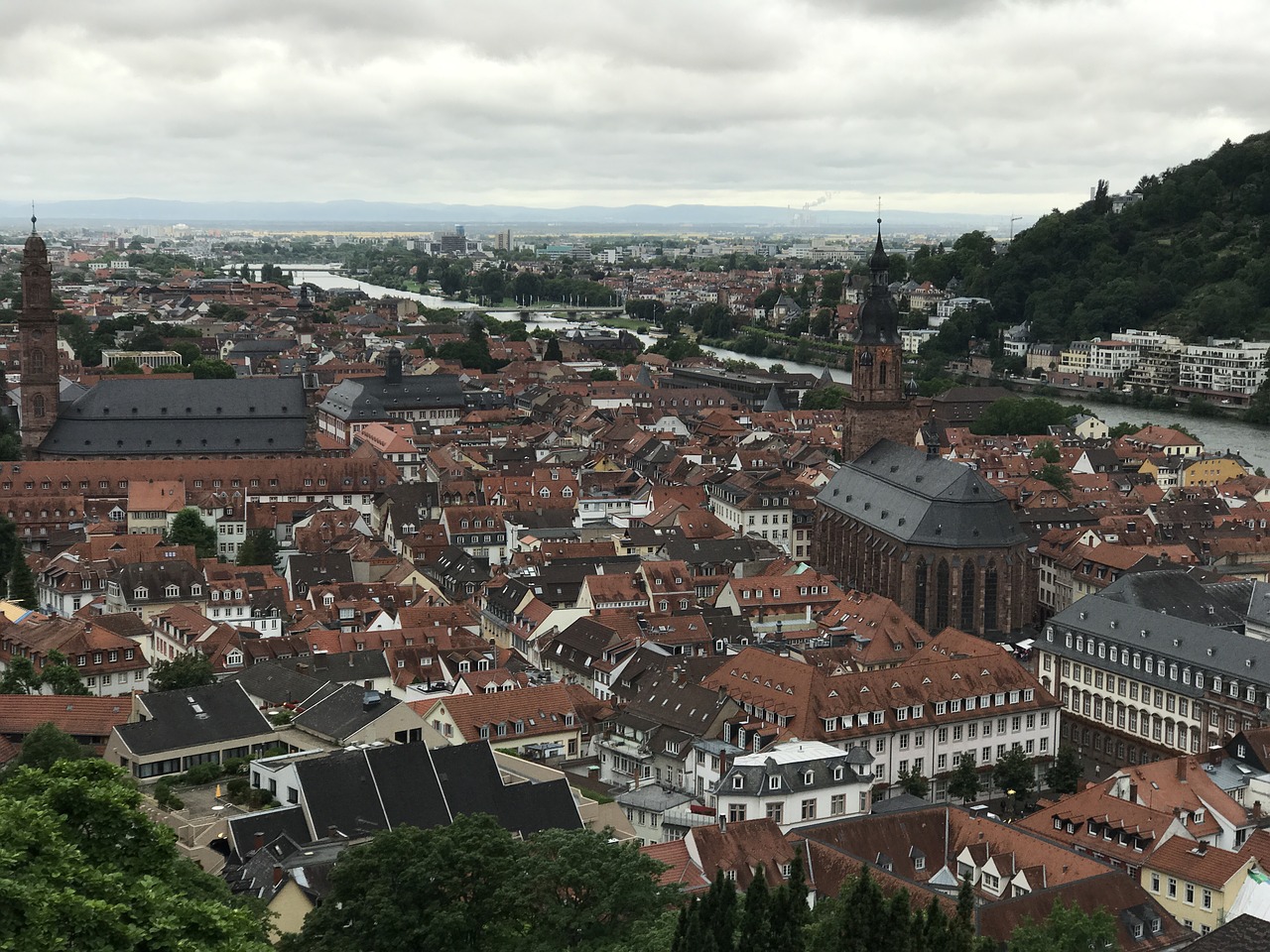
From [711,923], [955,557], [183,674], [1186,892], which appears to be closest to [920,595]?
[955,557]

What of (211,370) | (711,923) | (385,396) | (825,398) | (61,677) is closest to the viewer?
(711,923)

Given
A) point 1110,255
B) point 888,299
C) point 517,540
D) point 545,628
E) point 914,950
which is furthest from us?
point 1110,255

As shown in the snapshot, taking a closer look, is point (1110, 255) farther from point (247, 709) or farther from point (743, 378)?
point (247, 709)

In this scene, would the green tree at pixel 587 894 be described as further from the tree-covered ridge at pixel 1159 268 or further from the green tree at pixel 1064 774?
the tree-covered ridge at pixel 1159 268

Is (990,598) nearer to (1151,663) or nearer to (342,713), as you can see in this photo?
(1151,663)

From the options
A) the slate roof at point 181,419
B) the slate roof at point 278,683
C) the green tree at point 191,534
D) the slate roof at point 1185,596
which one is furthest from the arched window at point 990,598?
the slate roof at point 181,419

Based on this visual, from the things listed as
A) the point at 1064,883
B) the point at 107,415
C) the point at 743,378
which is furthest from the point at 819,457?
the point at 1064,883
